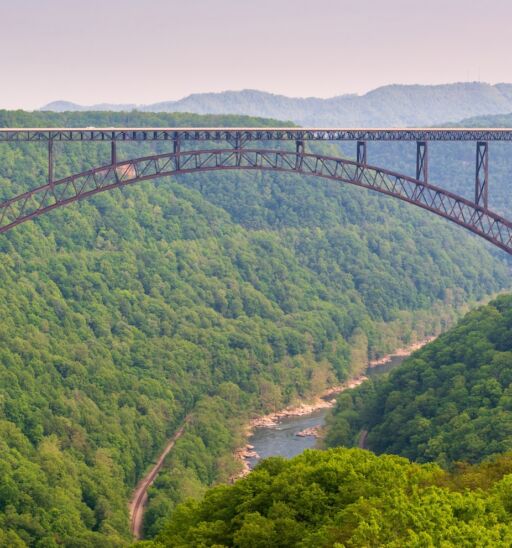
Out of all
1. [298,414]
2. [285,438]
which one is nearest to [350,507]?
[285,438]

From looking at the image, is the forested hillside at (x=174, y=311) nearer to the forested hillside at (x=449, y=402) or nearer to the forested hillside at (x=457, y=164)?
the forested hillside at (x=449, y=402)

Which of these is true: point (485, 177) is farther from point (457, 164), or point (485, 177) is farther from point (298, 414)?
point (457, 164)

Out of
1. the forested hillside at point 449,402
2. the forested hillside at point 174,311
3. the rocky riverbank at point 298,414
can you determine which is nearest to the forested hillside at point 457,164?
the forested hillside at point 174,311

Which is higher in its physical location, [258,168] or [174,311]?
[258,168]

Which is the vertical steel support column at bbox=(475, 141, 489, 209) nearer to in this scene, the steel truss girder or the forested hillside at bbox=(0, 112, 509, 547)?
the steel truss girder

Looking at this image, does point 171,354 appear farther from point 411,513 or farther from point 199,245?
point 411,513
